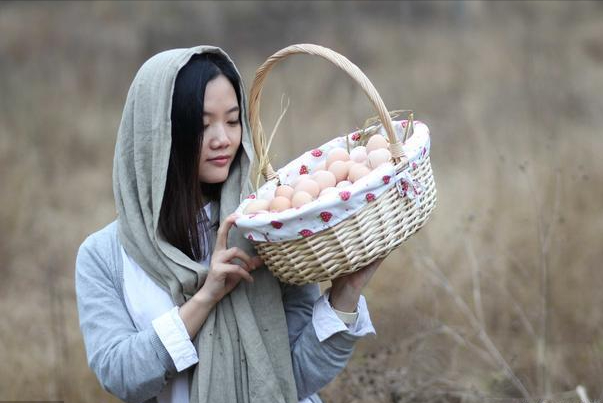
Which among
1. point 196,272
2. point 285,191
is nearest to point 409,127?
point 285,191

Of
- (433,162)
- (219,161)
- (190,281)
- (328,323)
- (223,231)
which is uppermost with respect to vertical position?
(219,161)

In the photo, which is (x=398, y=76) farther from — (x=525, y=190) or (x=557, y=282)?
(x=557, y=282)

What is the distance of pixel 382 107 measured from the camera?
1.80 metres

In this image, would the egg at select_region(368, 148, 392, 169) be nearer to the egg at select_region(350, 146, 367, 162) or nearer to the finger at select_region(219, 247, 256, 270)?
the egg at select_region(350, 146, 367, 162)

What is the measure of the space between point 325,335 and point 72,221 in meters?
3.28

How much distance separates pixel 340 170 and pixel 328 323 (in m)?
0.33

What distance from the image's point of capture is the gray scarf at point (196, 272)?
191cm

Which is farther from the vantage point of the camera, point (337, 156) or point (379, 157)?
point (337, 156)

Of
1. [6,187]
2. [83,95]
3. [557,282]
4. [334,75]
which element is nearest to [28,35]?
[83,95]

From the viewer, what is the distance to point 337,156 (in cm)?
199

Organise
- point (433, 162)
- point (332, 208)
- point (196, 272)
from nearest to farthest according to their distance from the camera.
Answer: point (332, 208) → point (196, 272) → point (433, 162)

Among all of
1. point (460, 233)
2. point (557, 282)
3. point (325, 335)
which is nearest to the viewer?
point (325, 335)

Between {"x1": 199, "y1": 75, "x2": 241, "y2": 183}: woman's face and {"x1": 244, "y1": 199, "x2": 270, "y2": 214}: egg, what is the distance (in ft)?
0.48

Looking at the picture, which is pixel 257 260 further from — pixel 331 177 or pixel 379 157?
pixel 379 157
